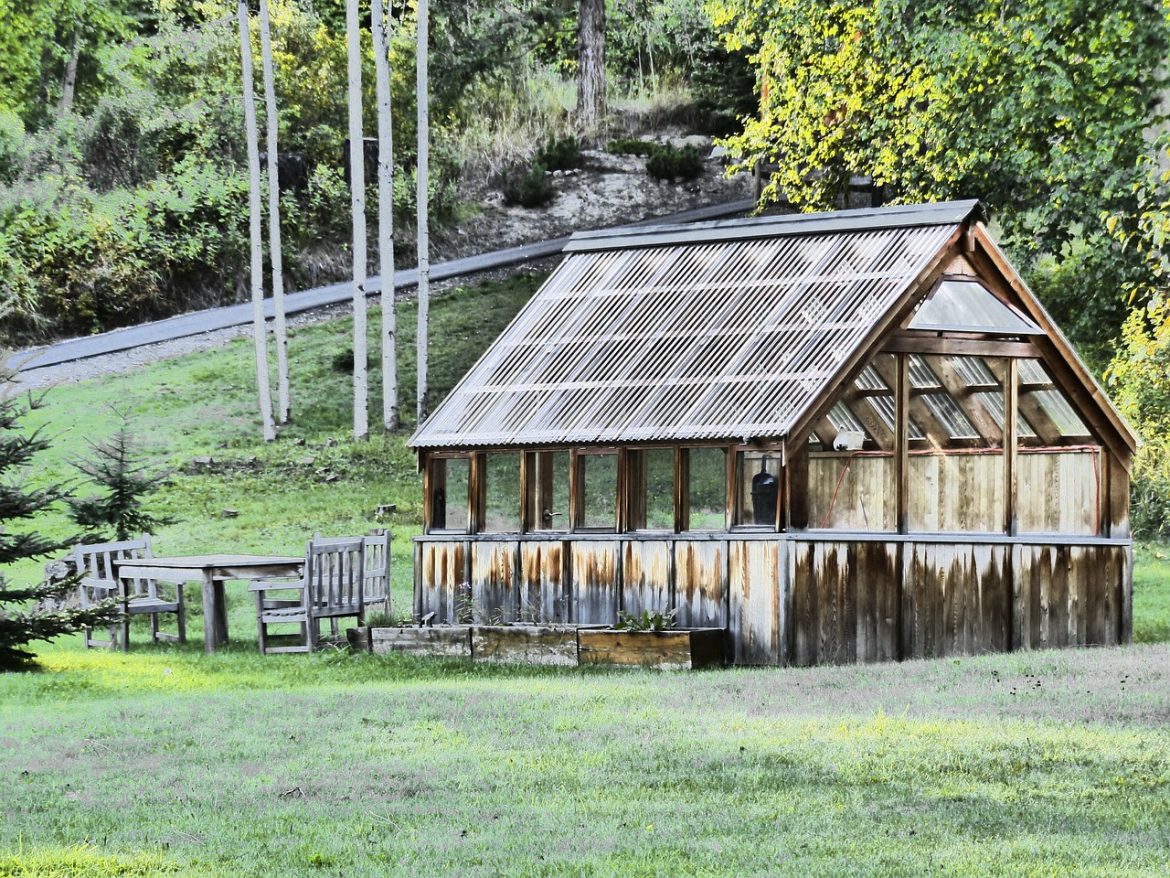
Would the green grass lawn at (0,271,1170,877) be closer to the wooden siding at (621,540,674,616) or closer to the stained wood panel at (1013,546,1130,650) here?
the stained wood panel at (1013,546,1130,650)

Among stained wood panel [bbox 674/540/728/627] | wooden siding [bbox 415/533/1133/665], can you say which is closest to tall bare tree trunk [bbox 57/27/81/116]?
wooden siding [bbox 415/533/1133/665]

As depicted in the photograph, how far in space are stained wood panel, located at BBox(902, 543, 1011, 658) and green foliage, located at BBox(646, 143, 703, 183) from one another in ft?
→ 122

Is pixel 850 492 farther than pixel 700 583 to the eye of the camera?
Yes

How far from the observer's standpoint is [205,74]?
54469 millimetres

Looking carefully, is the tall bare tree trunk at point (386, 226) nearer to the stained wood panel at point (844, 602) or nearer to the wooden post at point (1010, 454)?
the wooden post at point (1010, 454)

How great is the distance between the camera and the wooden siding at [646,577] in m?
21.0

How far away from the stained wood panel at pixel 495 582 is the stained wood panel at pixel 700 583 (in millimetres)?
2152

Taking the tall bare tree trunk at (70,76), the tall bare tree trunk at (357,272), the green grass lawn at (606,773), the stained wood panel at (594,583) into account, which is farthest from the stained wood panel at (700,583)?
the tall bare tree trunk at (70,76)

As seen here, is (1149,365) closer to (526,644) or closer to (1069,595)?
(1069,595)

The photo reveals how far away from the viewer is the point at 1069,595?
21.7 metres

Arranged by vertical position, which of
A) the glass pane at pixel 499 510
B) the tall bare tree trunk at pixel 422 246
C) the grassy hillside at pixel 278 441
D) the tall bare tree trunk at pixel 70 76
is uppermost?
the tall bare tree trunk at pixel 70 76

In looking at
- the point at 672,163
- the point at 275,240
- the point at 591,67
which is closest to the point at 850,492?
the point at 275,240

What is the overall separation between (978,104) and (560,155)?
25508mm

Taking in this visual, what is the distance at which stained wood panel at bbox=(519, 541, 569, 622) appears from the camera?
21766 mm
